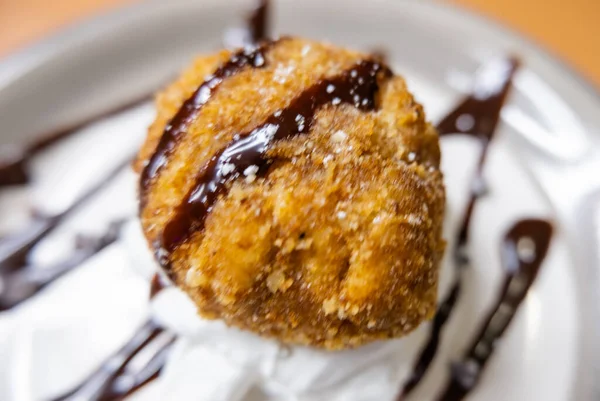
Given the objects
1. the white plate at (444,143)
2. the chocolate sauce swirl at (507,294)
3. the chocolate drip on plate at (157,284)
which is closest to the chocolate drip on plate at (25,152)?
the white plate at (444,143)

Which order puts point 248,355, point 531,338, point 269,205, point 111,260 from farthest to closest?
point 111,260, point 531,338, point 248,355, point 269,205

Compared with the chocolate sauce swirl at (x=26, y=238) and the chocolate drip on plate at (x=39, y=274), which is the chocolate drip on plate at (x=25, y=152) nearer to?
the chocolate sauce swirl at (x=26, y=238)

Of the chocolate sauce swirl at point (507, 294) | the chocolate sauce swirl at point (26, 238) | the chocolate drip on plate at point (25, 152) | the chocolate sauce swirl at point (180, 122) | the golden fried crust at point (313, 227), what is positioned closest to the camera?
the golden fried crust at point (313, 227)

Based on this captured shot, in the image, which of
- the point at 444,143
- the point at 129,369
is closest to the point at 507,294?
the point at 444,143

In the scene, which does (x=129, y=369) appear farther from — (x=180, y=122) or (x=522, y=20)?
(x=522, y=20)

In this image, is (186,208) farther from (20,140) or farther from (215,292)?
(20,140)

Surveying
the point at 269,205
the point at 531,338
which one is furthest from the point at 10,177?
the point at 531,338
